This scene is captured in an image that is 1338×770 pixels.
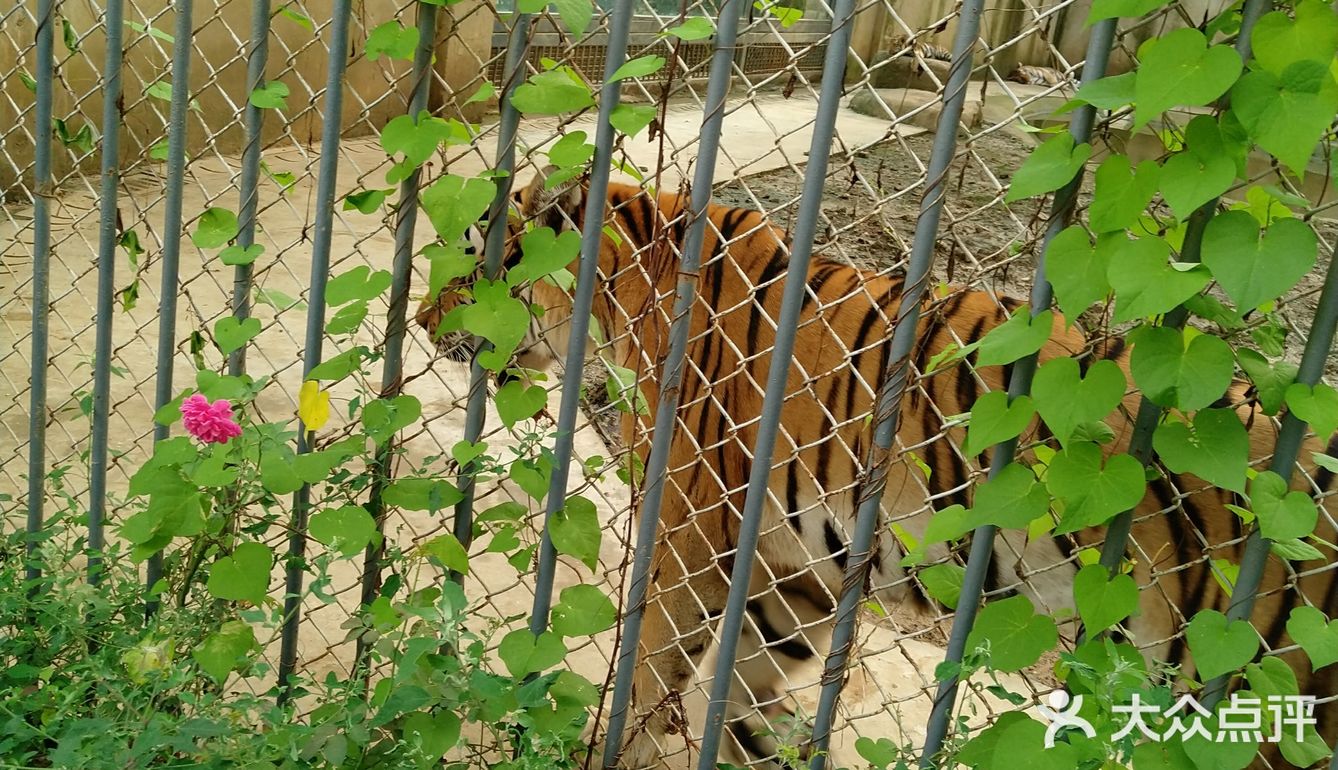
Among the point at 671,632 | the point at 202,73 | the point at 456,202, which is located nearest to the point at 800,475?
the point at 671,632

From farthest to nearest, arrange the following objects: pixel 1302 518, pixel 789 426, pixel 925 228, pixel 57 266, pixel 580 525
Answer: pixel 57 266, pixel 789 426, pixel 580 525, pixel 925 228, pixel 1302 518

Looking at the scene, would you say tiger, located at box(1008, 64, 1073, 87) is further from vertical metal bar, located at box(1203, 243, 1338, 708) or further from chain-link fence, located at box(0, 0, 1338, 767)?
vertical metal bar, located at box(1203, 243, 1338, 708)

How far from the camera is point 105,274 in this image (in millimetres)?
2162

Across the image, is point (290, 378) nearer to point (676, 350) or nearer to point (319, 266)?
point (319, 266)

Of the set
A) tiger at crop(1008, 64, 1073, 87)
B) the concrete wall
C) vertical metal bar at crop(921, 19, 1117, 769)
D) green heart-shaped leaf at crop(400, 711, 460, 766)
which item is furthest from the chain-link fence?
tiger at crop(1008, 64, 1073, 87)

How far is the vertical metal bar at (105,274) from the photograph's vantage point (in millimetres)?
2066

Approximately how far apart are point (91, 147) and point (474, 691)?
1304 millimetres

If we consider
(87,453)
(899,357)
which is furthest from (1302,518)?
(87,453)

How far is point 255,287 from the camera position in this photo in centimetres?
205

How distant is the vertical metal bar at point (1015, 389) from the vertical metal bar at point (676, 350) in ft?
1.46

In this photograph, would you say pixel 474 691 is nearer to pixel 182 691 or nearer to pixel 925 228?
pixel 182 691

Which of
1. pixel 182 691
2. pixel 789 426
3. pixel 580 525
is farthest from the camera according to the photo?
pixel 789 426

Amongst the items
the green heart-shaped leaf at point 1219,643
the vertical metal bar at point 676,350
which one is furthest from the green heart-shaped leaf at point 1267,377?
the vertical metal bar at point 676,350

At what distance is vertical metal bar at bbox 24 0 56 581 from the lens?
2.17 meters
